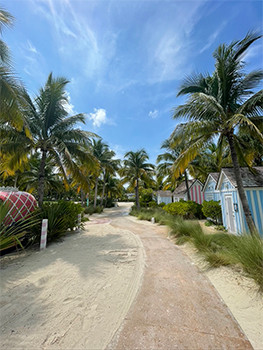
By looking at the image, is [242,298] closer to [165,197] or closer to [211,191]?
[211,191]

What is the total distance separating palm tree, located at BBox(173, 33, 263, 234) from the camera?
20.8 ft

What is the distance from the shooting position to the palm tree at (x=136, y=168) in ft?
65.2

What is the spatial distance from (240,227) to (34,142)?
497 inches

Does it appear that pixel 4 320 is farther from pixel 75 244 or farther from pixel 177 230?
pixel 177 230

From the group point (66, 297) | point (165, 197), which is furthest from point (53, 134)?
point (165, 197)

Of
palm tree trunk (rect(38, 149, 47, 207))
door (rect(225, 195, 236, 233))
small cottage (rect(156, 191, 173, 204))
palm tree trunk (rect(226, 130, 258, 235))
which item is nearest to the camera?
palm tree trunk (rect(226, 130, 258, 235))

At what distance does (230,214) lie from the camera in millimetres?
8758

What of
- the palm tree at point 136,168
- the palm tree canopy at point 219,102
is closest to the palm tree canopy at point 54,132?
the palm tree canopy at point 219,102

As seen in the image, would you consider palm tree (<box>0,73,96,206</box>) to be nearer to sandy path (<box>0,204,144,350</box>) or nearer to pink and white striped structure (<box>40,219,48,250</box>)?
pink and white striped structure (<box>40,219,48,250</box>)

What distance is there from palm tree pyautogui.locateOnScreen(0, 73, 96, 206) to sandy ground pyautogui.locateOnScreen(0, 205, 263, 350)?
190 inches

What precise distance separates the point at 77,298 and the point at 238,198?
29.2 ft

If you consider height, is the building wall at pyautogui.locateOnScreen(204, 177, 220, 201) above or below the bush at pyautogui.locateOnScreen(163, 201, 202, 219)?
above

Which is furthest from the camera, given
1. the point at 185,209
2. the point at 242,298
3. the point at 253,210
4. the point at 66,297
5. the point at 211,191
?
the point at 211,191

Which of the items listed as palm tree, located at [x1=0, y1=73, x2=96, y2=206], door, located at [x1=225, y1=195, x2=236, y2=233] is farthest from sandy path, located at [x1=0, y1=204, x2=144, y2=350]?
door, located at [x1=225, y1=195, x2=236, y2=233]
